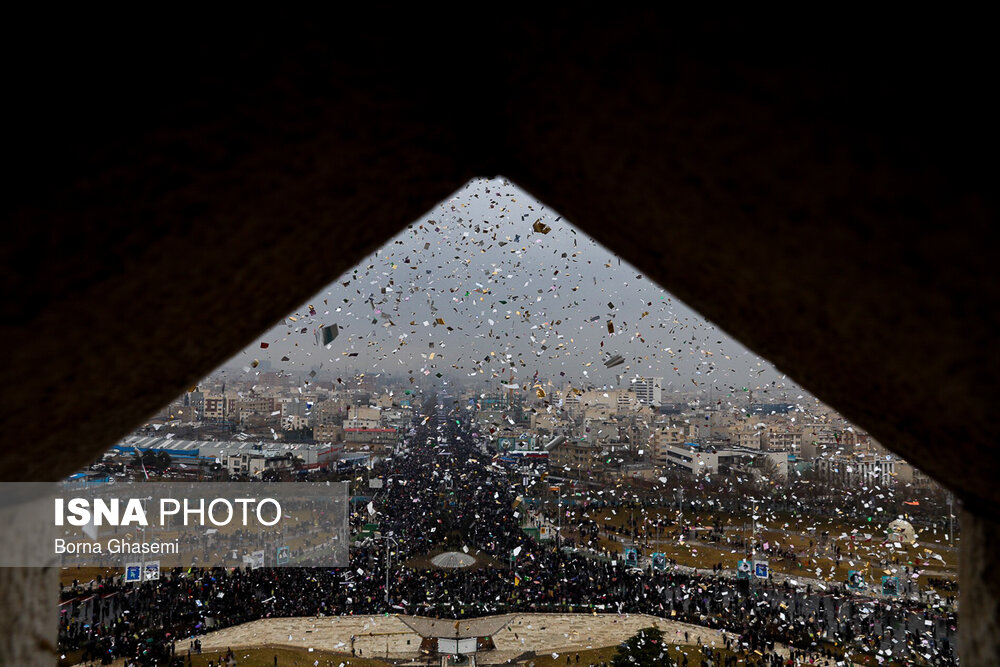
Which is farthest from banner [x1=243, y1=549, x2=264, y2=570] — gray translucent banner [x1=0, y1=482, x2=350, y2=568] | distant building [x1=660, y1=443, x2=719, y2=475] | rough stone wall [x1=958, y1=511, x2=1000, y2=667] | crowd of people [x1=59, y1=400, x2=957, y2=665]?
distant building [x1=660, y1=443, x2=719, y2=475]

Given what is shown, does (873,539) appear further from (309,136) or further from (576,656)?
(309,136)

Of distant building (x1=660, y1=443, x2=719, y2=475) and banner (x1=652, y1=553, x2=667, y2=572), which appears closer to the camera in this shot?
banner (x1=652, y1=553, x2=667, y2=572)

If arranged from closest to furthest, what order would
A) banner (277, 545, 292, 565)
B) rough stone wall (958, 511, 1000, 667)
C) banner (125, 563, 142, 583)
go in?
rough stone wall (958, 511, 1000, 667) < banner (125, 563, 142, 583) < banner (277, 545, 292, 565)

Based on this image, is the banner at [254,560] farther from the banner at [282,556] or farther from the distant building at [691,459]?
the distant building at [691,459]

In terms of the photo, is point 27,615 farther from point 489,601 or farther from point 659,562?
point 659,562

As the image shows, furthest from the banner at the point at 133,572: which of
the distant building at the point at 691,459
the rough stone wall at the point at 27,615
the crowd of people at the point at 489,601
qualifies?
the distant building at the point at 691,459

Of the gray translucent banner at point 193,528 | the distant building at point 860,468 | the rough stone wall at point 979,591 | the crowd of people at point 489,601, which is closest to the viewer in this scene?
the rough stone wall at point 979,591

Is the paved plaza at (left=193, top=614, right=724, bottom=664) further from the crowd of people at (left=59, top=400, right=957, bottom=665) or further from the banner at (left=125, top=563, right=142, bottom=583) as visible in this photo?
the banner at (left=125, top=563, right=142, bottom=583)
